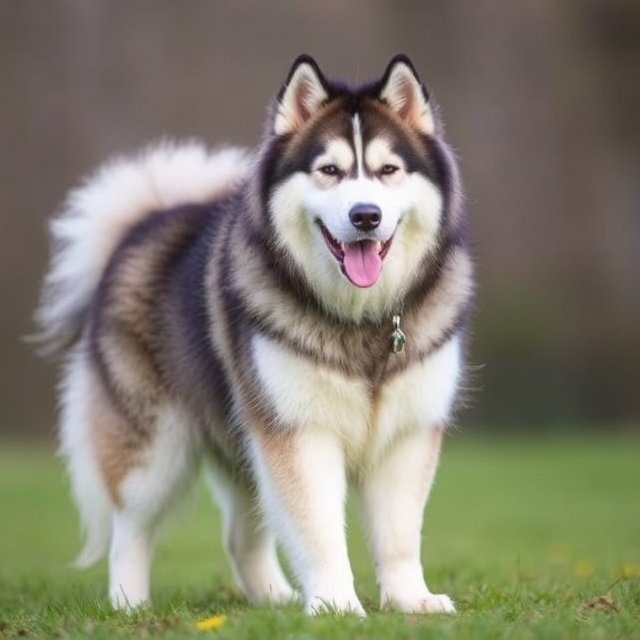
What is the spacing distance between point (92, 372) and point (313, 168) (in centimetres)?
192

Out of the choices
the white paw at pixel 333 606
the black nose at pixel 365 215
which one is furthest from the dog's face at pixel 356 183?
the white paw at pixel 333 606

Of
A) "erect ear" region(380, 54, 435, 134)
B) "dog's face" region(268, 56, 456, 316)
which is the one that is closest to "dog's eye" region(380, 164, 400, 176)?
"dog's face" region(268, 56, 456, 316)

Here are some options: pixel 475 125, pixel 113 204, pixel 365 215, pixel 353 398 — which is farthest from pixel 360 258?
pixel 475 125

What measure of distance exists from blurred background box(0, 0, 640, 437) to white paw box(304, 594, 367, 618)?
1690cm

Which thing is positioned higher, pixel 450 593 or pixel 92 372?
pixel 92 372

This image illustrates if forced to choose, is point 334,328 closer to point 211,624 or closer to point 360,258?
point 360,258

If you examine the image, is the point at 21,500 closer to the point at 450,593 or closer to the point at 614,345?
the point at 450,593

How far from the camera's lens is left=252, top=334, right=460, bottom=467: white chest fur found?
5.44 metres

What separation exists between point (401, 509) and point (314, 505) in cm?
42

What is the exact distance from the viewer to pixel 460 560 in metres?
8.39

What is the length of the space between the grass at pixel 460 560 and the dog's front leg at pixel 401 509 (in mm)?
237

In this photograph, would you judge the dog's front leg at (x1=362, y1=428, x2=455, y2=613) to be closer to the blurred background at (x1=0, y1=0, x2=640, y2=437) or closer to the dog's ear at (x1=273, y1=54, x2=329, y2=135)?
the dog's ear at (x1=273, y1=54, x2=329, y2=135)

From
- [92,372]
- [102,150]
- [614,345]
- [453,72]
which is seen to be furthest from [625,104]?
[92,372]

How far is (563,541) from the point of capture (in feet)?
36.7
